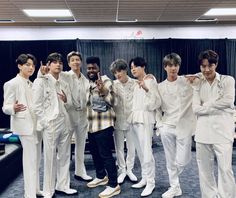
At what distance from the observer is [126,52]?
783cm

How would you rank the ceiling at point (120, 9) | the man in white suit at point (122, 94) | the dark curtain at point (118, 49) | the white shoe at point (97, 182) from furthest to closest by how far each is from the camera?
1. the dark curtain at point (118, 49)
2. the ceiling at point (120, 9)
3. the white shoe at point (97, 182)
4. the man in white suit at point (122, 94)

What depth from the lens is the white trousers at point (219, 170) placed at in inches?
112

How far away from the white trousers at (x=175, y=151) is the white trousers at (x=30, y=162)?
1313 millimetres

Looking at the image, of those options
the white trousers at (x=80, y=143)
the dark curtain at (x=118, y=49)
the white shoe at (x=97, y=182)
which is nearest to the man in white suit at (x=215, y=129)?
the white shoe at (x=97, y=182)

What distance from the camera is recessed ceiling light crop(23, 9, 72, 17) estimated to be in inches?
239

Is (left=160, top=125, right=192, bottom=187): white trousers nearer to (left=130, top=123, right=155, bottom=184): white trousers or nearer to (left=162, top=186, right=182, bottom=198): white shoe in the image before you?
(left=162, top=186, right=182, bottom=198): white shoe

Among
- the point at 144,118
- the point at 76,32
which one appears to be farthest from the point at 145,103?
the point at 76,32

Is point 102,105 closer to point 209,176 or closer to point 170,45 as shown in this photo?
point 209,176

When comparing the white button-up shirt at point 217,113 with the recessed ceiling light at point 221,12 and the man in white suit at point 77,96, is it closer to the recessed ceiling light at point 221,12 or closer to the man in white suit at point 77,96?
the man in white suit at point 77,96

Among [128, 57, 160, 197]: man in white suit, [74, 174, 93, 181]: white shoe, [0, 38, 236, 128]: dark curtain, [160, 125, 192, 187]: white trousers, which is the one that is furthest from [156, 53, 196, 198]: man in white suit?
[0, 38, 236, 128]: dark curtain

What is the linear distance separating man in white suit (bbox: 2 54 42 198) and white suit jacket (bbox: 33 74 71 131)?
0.07 meters

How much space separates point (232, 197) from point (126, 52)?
5.36 m

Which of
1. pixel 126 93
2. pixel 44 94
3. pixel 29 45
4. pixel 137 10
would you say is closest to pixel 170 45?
pixel 137 10

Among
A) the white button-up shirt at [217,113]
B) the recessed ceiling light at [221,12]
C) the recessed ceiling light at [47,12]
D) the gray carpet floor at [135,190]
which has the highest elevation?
the recessed ceiling light at [47,12]
